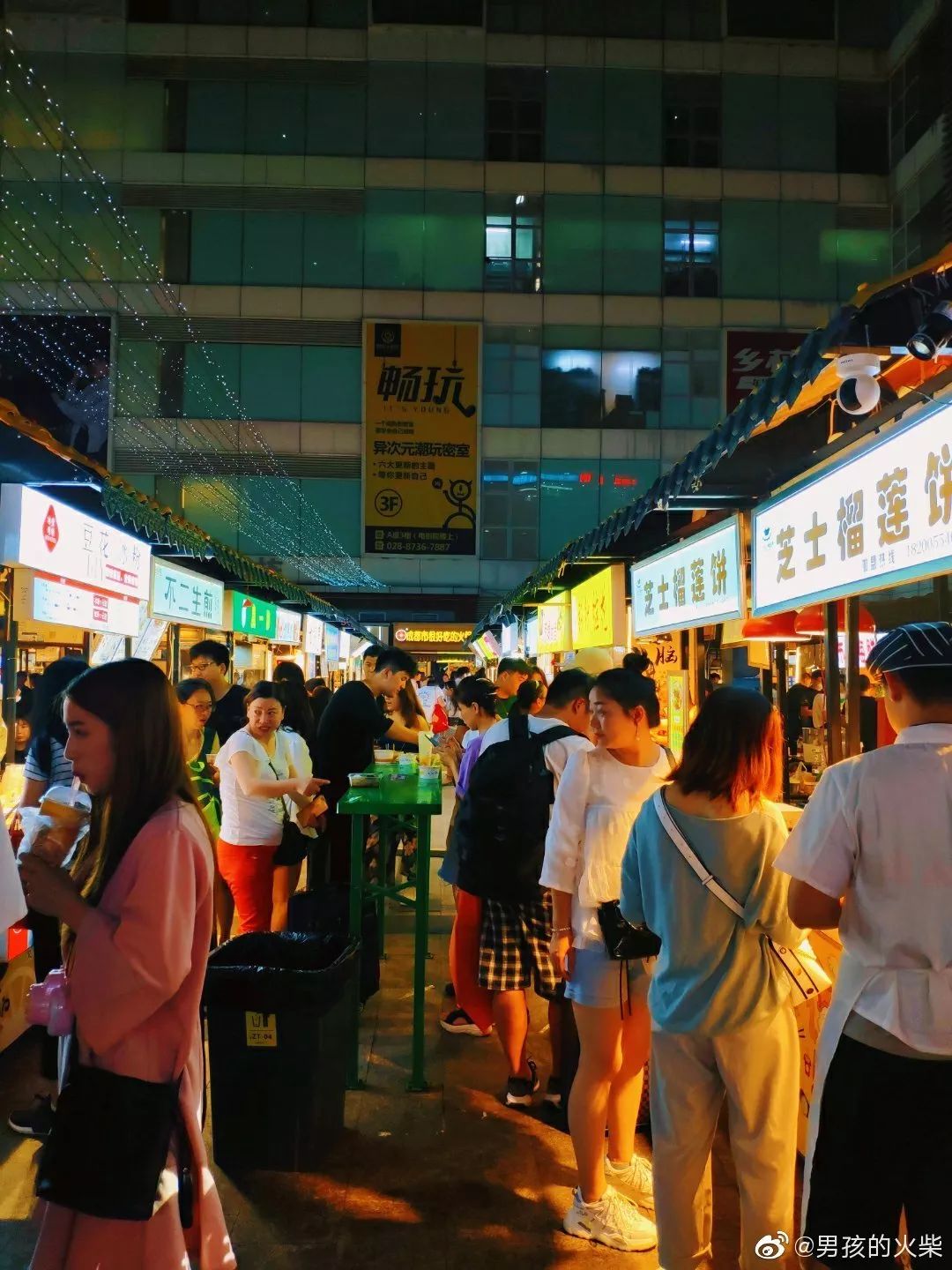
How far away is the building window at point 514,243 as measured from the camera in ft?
91.5

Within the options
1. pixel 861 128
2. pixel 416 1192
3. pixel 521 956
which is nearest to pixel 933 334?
pixel 521 956

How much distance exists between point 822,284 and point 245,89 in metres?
18.3

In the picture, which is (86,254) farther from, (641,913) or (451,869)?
(641,913)

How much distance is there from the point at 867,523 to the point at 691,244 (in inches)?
1101

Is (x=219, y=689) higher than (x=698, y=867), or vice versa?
(x=219, y=689)

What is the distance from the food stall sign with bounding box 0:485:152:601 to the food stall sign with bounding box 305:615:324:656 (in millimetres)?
9817

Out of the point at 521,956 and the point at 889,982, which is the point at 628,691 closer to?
the point at 889,982

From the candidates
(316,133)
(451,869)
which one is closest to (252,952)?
(451,869)

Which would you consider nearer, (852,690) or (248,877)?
(852,690)

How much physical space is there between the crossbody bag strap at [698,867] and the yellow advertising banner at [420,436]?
78.0 feet

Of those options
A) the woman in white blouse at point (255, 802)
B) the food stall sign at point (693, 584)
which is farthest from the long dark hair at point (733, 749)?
the woman in white blouse at point (255, 802)

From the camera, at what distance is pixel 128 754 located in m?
2.10

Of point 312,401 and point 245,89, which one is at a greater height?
point 245,89

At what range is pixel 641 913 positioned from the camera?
286 cm
